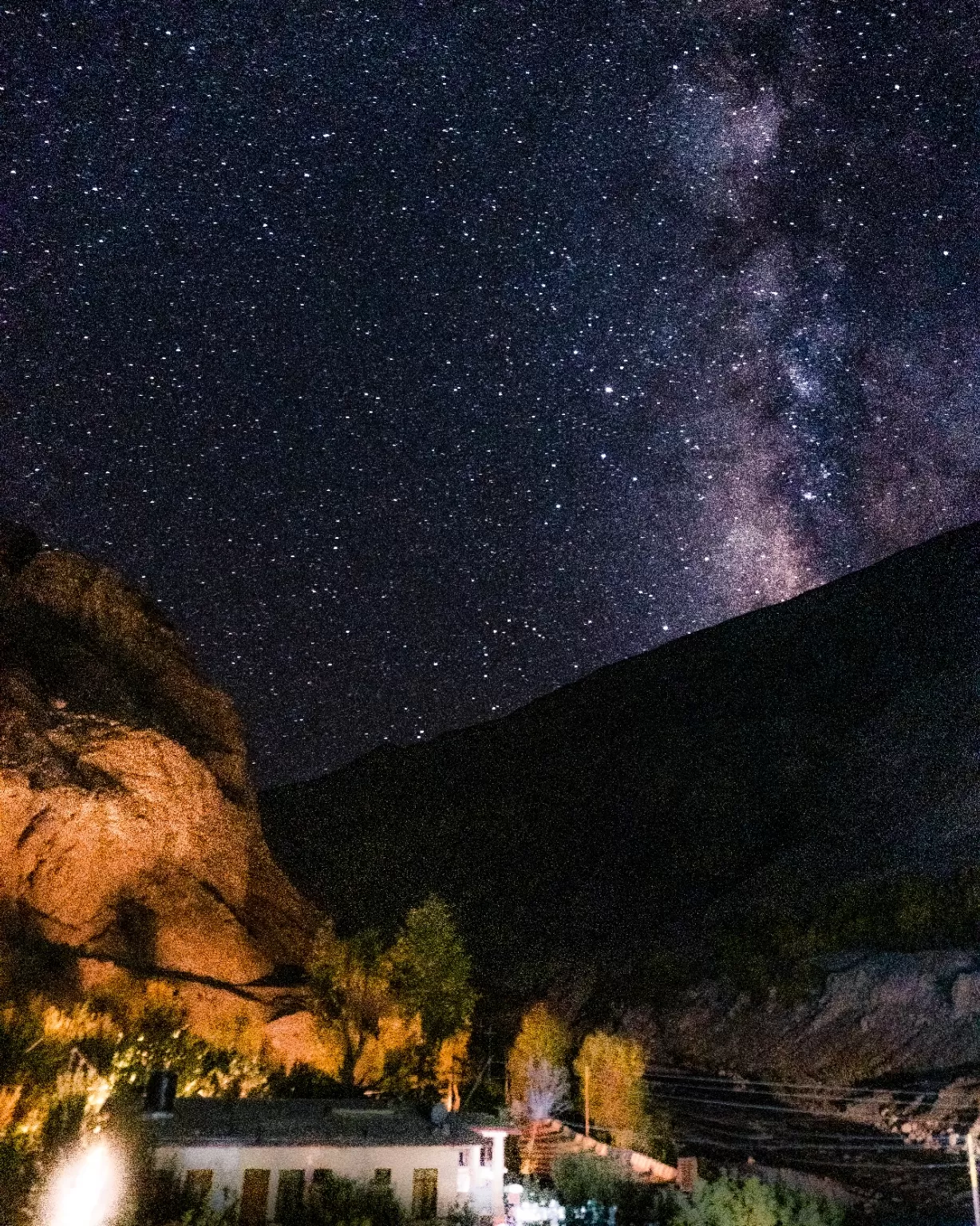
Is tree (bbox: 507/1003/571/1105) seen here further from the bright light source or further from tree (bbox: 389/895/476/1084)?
the bright light source

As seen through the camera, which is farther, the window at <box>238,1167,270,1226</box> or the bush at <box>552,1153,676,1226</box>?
the bush at <box>552,1153,676,1226</box>

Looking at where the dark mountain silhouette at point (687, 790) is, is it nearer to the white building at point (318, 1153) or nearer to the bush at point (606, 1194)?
the bush at point (606, 1194)

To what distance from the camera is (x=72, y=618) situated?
51875 millimetres

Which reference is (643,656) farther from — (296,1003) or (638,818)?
(296,1003)

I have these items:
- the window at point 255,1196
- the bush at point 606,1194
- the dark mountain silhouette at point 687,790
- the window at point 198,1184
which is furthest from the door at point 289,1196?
the dark mountain silhouette at point 687,790

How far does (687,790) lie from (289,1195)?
99.8 meters

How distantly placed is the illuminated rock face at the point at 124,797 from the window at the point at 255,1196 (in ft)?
51.1

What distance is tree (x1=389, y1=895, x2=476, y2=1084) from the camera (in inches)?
1903

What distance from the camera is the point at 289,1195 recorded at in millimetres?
26734

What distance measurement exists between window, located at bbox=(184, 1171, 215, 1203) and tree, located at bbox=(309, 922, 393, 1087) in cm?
1714

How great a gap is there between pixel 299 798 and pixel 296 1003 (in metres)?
102

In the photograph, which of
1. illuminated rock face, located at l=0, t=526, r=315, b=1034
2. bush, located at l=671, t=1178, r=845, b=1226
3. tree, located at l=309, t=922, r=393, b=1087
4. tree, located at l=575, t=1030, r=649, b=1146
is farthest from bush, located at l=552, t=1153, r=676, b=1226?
illuminated rock face, located at l=0, t=526, r=315, b=1034

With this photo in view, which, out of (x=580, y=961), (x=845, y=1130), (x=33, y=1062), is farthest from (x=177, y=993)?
(x=580, y=961)

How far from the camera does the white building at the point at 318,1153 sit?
26.0 metres
